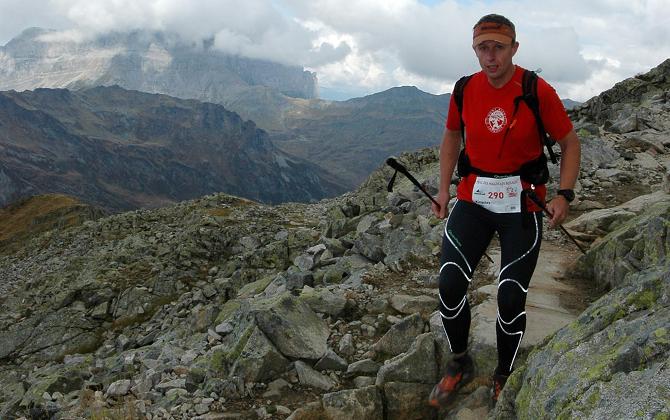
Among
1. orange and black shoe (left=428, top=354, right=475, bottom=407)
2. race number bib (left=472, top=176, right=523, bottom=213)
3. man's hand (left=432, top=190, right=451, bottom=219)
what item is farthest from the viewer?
man's hand (left=432, top=190, right=451, bottom=219)

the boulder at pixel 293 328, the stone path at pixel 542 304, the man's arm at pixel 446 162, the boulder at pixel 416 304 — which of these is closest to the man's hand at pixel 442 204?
the man's arm at pixel 446 162

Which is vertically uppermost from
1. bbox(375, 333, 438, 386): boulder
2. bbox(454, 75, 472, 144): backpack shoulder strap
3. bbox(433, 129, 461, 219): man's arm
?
bbox(454, 75, 472, 144): backpack shoulder strap

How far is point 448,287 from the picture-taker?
6559 millimetres

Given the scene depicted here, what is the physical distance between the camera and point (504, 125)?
6309mm

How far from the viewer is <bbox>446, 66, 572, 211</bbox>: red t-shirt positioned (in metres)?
6.17

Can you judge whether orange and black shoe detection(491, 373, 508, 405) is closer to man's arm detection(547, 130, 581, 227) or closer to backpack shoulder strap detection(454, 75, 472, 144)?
man's arm detection(547, 130, 581, 227)

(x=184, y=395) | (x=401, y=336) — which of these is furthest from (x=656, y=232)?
(x=184, y=395)

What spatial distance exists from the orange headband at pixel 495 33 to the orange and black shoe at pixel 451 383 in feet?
14.3

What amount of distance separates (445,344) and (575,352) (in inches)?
137

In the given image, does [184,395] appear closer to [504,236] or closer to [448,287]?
[448,287]

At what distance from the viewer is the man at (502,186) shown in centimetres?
620

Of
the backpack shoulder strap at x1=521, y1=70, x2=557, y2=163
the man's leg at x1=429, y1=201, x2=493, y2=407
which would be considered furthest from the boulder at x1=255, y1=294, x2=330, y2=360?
the backpack shoulder strap at x1=521, y1=70, x2=557, y2=163

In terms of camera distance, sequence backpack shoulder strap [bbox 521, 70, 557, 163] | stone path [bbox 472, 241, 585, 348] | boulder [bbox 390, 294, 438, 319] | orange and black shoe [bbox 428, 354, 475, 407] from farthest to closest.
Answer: boulder [bbox 390, 294, 438, 319], stone path [bbox 472, 241, 585, 348], orange and black shoe [bbox 428, 354, 475, 407], backpack shoulder strap [bbox 521, 70, 557, 163]

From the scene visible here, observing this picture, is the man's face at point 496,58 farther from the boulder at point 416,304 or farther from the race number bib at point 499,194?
the boulder at point 416,304
